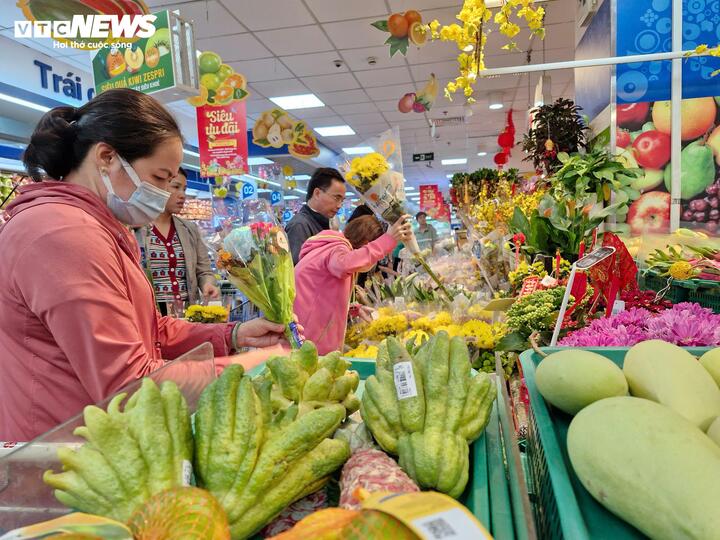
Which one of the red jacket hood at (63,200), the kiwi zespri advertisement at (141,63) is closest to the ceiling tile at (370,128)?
the kiwi zespri advertisement at (141,63)

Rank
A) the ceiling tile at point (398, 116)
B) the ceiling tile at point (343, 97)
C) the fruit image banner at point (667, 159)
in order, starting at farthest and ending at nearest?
1. the ceiling tile at point (398, 116)
2. the ceiling tile at point (343, 97)
3. the fruit image banner at point (667, 159)

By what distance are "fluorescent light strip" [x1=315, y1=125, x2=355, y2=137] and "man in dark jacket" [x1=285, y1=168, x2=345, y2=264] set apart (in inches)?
293

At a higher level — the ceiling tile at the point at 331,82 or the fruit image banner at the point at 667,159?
the ceiling tile at the point at 331,82

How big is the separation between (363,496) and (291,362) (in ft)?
1.20

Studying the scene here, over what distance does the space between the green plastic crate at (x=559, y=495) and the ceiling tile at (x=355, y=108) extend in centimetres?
880

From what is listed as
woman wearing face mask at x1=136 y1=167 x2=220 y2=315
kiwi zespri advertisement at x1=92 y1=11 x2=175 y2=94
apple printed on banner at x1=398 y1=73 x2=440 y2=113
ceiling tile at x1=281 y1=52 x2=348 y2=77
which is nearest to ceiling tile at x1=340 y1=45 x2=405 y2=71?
ceiling tile at x1=281 y1=52 x2=348 y2=77

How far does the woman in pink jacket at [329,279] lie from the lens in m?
2.62

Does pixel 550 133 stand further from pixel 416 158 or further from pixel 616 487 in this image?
pixel 416 158

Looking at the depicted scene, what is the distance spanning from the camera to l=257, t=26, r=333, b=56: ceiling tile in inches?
231

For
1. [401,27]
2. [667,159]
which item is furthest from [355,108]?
[667,159]

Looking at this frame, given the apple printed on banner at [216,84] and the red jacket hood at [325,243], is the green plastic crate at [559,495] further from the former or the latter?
the apple printed on banner at [216,84]

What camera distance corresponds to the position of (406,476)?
621mm

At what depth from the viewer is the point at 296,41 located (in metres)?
6.14

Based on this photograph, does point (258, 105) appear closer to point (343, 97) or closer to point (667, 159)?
point (343, 97)
